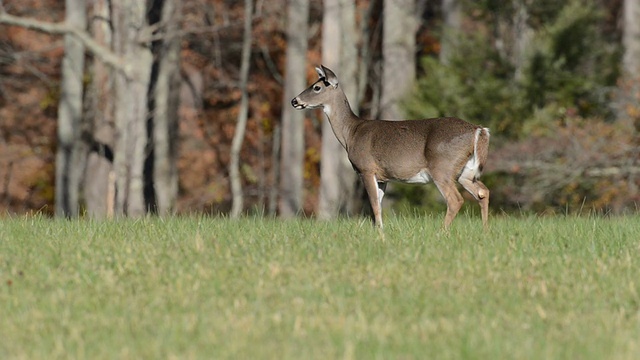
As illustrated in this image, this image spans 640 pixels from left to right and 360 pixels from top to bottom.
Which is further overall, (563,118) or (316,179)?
(316,179)

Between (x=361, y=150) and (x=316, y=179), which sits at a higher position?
(x=361, y=150)

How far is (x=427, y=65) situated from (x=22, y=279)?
686 inches

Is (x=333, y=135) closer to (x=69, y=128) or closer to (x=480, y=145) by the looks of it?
(x=69, y=128)

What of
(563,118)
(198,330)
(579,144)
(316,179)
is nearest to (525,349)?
(198,330)

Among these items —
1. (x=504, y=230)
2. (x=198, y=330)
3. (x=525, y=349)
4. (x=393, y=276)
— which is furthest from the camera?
(x=504, y=230)

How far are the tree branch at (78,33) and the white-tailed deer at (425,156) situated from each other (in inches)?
352

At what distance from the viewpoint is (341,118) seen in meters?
13.4

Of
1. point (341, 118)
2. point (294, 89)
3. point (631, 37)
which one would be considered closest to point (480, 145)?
point (341, 118)

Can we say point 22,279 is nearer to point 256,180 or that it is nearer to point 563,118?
point 563,118

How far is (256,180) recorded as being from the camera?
120ft

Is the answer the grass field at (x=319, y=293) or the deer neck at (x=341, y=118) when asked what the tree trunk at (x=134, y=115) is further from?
the grass field at (x=319, y=293)

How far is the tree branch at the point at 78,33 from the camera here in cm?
2105

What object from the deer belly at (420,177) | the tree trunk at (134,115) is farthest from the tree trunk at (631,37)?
the deer belly at (420,177)

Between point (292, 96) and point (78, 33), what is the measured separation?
23.4 feet
